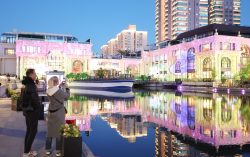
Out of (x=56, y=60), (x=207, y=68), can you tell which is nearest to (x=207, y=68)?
(x=207, y=68)

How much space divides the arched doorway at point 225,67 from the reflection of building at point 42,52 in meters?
40.9

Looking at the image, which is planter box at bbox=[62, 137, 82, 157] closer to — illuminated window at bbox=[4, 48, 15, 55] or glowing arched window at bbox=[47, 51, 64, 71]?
glowing arched window at bbox=[47, 51, 64, 71]

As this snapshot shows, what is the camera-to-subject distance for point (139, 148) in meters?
12.8

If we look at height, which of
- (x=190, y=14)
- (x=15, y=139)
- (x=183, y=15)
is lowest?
(x=15, y=139)

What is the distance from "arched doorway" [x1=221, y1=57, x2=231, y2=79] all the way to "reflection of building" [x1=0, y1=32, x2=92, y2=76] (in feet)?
134

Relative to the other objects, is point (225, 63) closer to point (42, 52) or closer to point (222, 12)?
point (42, 52)

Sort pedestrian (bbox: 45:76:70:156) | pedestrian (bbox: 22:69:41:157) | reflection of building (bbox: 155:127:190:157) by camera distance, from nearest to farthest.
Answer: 1. pedestrian (bbox: 22:69:41:157)
2. pedestrian (bbox: 45:76:70:156)
3. reflection of building (bbox: 155:127:190:157)

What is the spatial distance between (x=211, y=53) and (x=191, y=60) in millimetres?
11450

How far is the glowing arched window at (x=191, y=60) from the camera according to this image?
9244 centimetres

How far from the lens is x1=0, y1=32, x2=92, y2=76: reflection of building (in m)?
97.1

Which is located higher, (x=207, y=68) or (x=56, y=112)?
(x=207, y=68)

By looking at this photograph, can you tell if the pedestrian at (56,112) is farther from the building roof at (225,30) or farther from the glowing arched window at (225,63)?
the building roof at (225,30)

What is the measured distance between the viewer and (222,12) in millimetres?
187125

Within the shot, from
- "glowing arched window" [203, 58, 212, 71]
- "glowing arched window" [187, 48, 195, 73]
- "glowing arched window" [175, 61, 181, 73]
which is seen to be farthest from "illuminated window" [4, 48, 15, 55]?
"glowing arched window" [203, 58, 212, 71]
